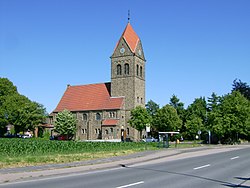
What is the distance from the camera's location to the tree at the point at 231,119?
190ft

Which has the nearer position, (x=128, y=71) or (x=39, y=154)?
(x=39, y=154)

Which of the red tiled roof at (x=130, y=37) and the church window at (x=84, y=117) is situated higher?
the red tiled roof at (x=130, y=37)

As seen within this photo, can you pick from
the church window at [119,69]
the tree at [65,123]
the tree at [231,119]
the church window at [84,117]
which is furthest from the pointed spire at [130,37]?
the tree at [231,119]

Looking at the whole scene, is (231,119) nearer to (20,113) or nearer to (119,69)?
(119,69)

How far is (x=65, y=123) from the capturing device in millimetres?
80375

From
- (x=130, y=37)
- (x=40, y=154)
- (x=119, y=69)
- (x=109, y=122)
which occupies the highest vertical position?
(x=130, y=37)

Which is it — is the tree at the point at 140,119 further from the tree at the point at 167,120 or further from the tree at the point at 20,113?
the tree at the point at 20,113

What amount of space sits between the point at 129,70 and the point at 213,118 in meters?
26.9

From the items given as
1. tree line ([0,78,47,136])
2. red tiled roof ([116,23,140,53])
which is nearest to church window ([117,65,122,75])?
red tiled roof ([116,23,140,53])

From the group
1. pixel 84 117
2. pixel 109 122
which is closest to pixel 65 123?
pixel 84 117

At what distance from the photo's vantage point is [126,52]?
81.5m

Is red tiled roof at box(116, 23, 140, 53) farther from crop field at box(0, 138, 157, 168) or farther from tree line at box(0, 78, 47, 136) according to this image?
crop field at box(0, 138, 157, 168)

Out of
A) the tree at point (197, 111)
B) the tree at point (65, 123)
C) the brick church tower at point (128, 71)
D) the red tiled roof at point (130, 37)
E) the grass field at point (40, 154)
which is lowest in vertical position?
the grass field at point (40, 154)

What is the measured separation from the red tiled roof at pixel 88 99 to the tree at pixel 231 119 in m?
25.7
